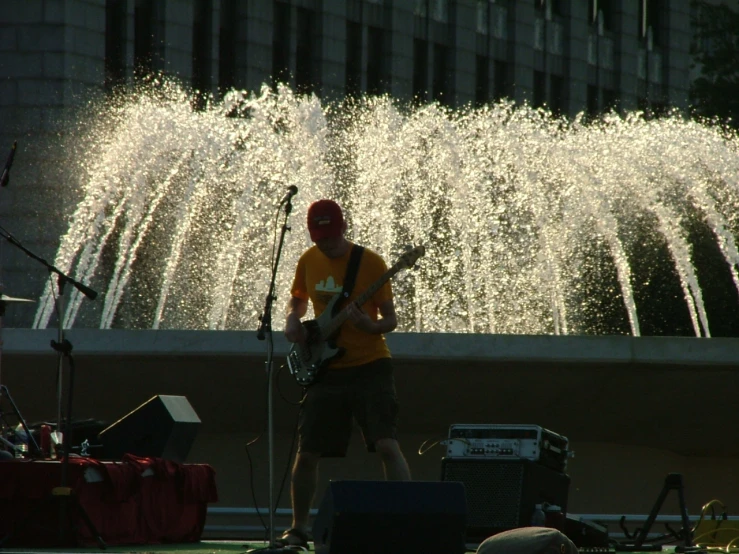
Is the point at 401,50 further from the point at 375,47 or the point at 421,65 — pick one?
the point at 421,65

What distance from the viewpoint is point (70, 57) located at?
2731 cm

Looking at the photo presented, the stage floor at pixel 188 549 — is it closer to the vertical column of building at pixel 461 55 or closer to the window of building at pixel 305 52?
the window of building at pixel 305 52

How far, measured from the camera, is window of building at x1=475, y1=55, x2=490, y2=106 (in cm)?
3794

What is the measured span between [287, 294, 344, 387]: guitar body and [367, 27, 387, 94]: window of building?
2785 centimetres

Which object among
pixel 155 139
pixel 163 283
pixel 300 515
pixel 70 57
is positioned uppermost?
pixel 70 57

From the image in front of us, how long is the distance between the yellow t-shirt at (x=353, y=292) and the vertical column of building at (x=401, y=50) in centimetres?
2807

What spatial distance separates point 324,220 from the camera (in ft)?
22.6

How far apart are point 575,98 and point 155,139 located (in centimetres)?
2057

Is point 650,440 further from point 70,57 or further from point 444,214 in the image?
point 70,57

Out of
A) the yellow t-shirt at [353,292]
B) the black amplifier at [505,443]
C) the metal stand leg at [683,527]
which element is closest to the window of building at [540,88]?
the metal stand leg at [683,527]

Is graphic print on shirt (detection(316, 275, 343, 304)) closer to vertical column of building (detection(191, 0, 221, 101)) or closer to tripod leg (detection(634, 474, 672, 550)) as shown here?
tripod leg (detection(634, 474, 672, 550))

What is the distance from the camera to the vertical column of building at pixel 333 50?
33.1 meters

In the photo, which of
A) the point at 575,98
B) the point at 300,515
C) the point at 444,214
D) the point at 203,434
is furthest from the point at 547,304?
the point at 300,515

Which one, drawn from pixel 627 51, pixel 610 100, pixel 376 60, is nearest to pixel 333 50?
pixel 376 60
